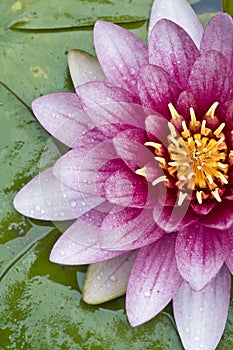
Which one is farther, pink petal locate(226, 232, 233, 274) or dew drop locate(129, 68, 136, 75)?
dew drop locate(129, 68, 136, 75)

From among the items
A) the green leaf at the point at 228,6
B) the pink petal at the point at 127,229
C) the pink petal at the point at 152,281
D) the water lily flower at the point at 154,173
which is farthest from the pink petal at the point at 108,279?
the green leaf at the point at 228,6

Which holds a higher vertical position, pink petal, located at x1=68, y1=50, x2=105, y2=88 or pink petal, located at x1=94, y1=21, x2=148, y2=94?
pink petal, located at x1=94, y1=21, x2=148, y2=94

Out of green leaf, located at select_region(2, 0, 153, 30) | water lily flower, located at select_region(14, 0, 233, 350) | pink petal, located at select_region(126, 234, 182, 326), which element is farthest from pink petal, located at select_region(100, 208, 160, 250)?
green leaf, located at select_region(2, 0, 153, 30)

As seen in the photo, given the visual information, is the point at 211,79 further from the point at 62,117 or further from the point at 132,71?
the point at 62,117

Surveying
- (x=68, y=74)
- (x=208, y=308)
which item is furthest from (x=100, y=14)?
(x=208, y=308)

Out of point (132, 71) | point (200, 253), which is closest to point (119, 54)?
point (132, 71)

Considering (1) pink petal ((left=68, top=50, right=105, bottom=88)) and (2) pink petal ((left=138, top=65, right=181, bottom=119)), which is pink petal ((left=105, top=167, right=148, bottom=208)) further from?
(1) pink petal ((left=68, top=50, right=105, bottom=88))
